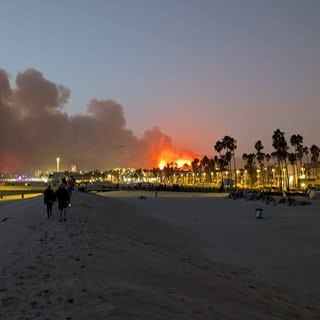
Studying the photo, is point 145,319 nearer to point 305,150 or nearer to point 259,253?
point 259,253

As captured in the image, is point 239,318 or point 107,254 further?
point 107,254

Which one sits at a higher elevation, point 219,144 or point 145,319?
point 219,144

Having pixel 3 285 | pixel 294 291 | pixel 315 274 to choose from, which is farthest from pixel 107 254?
pixel 315 274

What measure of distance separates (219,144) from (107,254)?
153486mm

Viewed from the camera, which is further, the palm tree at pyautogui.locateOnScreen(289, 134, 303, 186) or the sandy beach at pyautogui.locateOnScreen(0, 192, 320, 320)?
the palm tree at pyautogui.locateOnScreen(289, 134, 303, 186)

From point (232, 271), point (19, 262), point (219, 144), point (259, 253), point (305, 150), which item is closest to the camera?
point (19, 262)

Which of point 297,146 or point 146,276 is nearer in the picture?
point 146,276

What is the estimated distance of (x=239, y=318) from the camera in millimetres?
9938

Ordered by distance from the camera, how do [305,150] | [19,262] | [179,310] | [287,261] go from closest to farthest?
[179,310], [19,262], [287,261], [305,150]

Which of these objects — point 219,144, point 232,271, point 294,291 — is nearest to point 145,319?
point 294,291

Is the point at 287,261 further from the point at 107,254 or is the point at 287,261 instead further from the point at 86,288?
the point at 86,288

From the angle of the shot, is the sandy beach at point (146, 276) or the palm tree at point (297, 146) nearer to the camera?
the sandy beach at point (146, 276)

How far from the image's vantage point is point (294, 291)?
15734 millimetres

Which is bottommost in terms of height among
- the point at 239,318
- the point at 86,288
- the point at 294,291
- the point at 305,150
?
the point at 294,291
